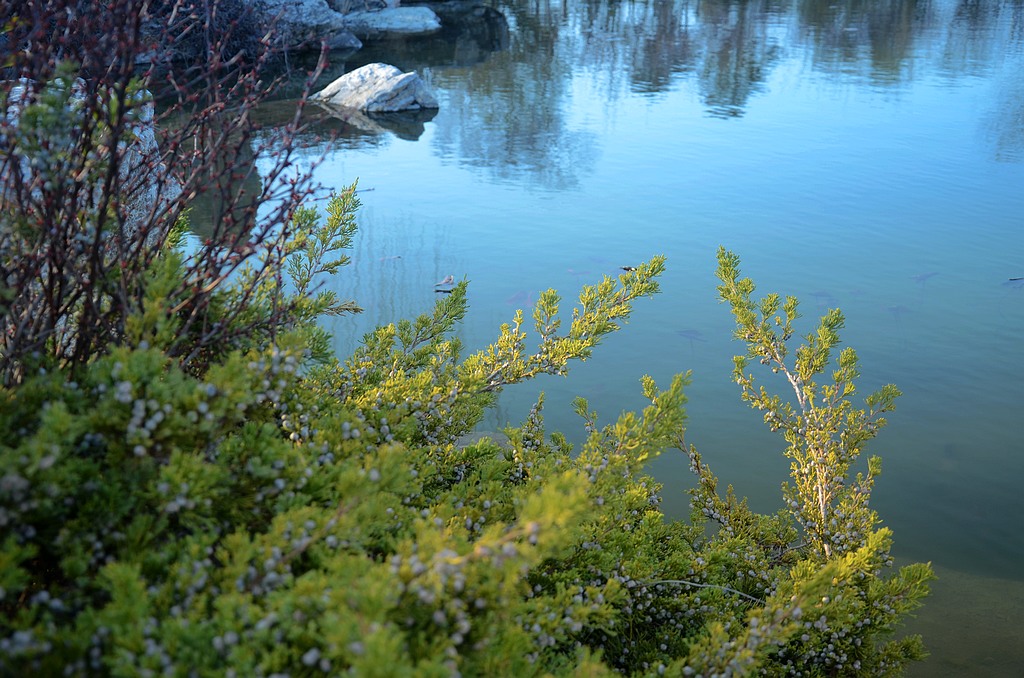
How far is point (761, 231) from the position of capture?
7992 mm

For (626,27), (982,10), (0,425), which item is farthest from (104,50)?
(982,10)

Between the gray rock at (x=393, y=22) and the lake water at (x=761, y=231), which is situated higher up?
the gray rock at (x=393, y=22)

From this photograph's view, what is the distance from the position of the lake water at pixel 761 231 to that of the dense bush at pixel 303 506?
151 centimetres

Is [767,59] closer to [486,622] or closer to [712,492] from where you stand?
[712,492]

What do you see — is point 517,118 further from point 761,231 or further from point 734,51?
point 734,51

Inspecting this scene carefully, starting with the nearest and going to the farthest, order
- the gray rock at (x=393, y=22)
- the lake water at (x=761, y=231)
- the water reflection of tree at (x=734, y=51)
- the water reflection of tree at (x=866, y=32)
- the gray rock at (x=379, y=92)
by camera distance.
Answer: the lake water at (x=761, y=231) < the gray rock at (x=379, y=92) < the water reflection of tree at (x=734, y=51) < the water reflection of tree at (x=866, y=32) < the gray rock at (x=393, y=22)

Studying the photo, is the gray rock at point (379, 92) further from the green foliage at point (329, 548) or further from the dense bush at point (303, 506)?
the green foliage at point (329, 548)

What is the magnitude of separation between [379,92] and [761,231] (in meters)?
6.70

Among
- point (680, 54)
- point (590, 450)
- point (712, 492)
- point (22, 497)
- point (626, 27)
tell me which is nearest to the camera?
point (22, 497)

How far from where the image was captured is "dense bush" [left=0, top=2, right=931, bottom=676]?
146 centimetres

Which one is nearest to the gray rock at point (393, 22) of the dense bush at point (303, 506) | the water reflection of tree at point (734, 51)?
the water reflection of tree at point (734, 51)

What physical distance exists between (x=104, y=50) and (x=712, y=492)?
254 cm

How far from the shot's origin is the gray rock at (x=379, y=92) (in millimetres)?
12578

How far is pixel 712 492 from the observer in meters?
3.41
